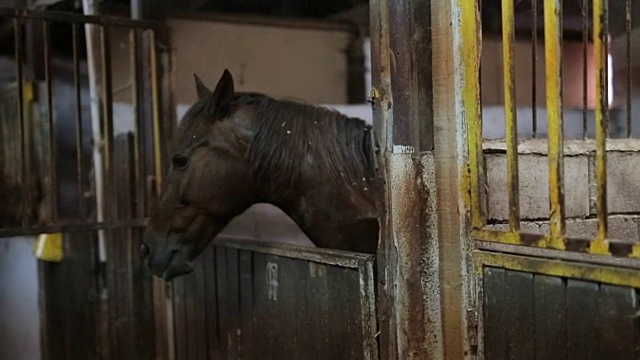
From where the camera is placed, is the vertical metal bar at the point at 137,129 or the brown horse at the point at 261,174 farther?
the vertical metal bar at the point at 137,129

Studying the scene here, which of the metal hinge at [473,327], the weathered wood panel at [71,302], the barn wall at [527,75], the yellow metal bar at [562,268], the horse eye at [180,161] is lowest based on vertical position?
the weathered wood panel at [71,302]

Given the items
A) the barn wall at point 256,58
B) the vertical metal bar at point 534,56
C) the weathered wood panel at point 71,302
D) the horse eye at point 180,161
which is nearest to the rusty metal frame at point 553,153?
the vertical metal bar at point 534,56

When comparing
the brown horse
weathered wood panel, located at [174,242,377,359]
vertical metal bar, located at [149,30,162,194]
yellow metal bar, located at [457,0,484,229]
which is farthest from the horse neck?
vertical metal bar, located at [149,30,162,194]

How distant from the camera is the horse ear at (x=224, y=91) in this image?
6.23ft

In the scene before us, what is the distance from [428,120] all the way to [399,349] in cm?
48

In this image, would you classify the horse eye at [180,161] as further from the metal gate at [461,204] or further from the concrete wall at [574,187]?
the concrete wall at [574,187]

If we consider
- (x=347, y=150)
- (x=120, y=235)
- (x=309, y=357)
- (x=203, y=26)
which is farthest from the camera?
(x=203, y=26)

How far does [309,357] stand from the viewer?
1.67m

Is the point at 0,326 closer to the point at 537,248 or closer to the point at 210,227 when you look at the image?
the point at 210,227

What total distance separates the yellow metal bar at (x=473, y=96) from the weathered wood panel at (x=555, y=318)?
15 centimetres

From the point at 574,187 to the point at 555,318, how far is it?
0.62 metres

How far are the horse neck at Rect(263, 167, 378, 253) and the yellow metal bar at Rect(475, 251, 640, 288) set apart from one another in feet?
2.06

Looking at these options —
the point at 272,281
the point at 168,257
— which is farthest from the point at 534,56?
the point at 168,257

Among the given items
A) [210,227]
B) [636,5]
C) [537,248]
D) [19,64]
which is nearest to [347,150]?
[210,227]
